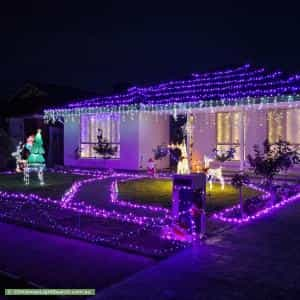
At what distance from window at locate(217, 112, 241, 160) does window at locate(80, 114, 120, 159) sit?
14.3ft

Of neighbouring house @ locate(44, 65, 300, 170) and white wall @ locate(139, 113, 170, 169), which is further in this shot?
white wall @ locate(139, 113, 170, 169)

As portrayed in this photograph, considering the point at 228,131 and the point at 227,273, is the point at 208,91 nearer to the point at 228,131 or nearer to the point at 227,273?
the point at 228,131

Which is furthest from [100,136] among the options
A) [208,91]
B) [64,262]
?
[64,262]

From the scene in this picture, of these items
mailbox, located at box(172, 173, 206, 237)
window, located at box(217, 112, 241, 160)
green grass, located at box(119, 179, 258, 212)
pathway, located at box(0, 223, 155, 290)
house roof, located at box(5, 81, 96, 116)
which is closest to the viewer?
pathway, located at box(0, 223, 155, 290)

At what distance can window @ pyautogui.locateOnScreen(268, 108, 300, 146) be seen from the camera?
569 inches

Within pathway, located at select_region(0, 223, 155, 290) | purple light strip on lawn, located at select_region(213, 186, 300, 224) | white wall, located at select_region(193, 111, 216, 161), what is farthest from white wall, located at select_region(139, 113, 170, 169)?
pathway, located at select_region(0, 223, 155, 290)

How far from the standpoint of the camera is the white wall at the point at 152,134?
17.2m

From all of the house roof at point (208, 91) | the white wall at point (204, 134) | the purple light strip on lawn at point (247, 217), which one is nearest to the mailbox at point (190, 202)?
the purple light strip on lawn at point (247, 217)

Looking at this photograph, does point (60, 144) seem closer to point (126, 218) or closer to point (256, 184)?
point (256, 184)

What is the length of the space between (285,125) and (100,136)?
753cm

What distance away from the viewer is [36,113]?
21.8 m

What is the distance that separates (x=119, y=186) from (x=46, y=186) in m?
2.14

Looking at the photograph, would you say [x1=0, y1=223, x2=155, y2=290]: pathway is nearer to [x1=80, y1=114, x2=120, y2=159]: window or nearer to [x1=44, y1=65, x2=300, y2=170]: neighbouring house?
[x1=44, y1=65, x2=300, y2=170]: neighbouring house

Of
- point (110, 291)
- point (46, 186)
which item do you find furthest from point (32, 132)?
point (110, 291)
